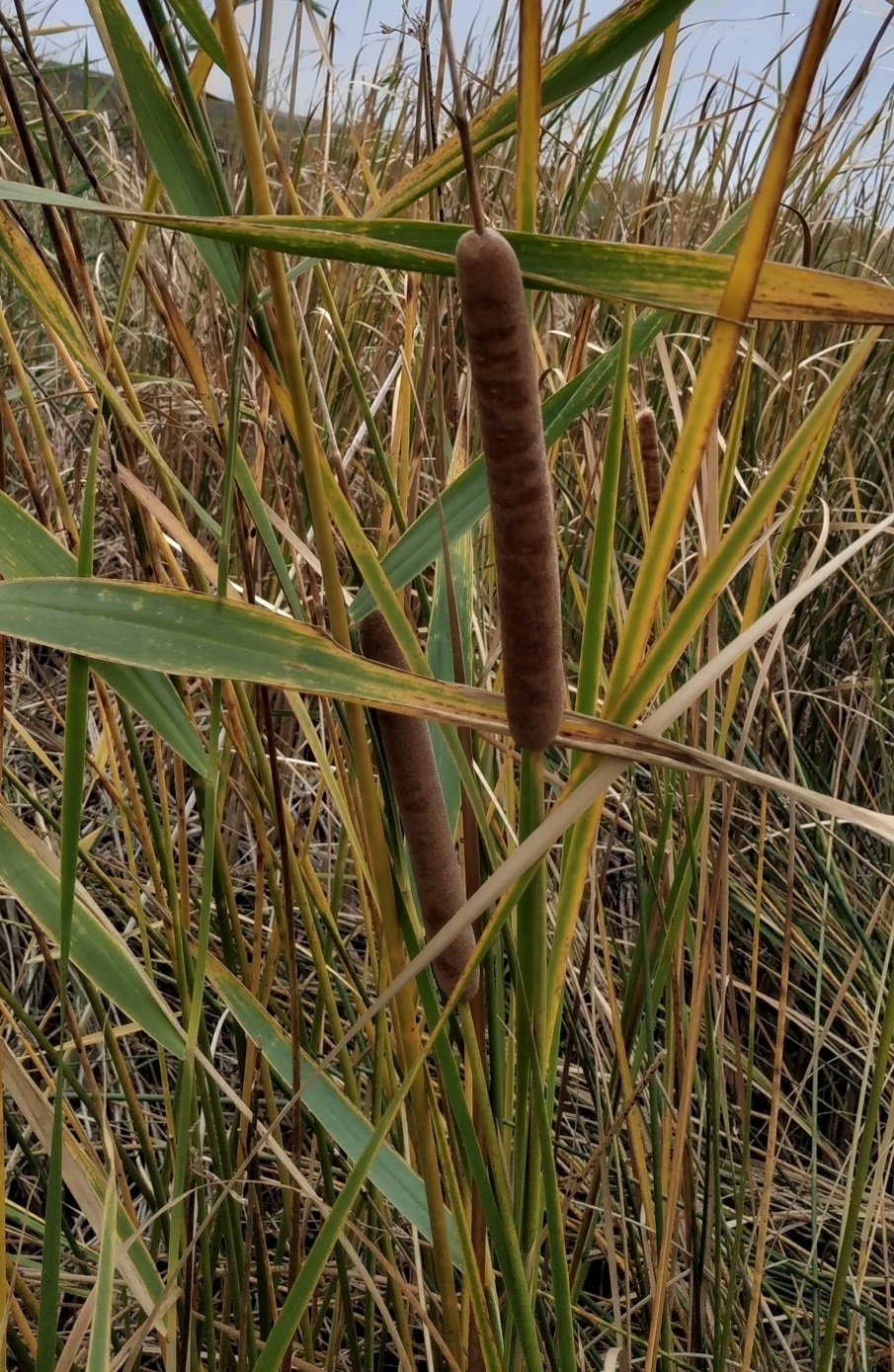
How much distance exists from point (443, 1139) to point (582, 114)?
4.09 feet

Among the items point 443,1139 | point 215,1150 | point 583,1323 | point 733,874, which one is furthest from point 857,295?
point 733,874


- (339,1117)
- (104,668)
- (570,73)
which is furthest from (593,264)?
(339,1117)

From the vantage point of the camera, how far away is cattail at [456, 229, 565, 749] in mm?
224

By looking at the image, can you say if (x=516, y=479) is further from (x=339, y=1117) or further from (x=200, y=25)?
(x=339, y=1117)

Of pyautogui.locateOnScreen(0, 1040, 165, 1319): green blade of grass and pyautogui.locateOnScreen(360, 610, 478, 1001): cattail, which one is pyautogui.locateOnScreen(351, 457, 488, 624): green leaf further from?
pyautogui.locateOnScreen(0, 1040, 165, 1319): green blade of grass

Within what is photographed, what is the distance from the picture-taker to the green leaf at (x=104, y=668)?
1.22 ft

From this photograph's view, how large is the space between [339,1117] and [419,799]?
0.19 metres

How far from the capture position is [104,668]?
38 centimetres

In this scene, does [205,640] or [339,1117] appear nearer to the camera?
[205,640]

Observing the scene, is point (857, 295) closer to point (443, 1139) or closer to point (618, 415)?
point (618, 415)

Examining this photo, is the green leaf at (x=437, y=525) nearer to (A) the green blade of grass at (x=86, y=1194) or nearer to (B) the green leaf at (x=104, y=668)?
(B) the green leaf at (x=104, y=668)

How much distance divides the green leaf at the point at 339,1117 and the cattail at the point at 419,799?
0.44 feet

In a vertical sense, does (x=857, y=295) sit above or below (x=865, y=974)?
above

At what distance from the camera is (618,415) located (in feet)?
1.13
